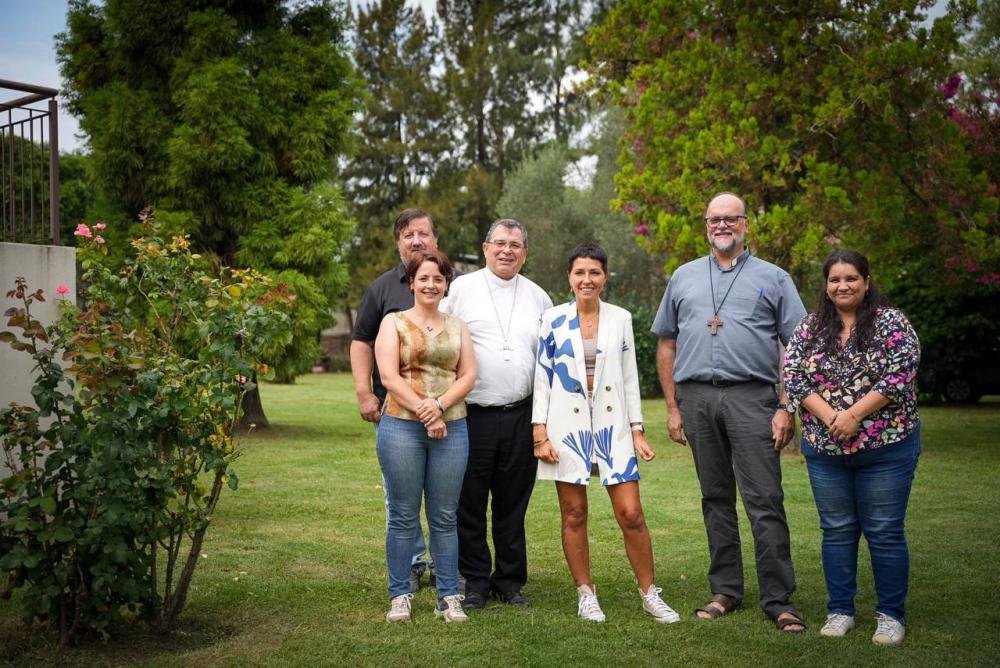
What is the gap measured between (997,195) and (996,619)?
9.12m

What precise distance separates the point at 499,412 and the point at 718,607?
160cm

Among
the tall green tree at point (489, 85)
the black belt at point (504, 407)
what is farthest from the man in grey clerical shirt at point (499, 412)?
the tall green tree at point (489, 85)

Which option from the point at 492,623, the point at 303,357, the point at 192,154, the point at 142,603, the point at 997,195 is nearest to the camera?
the point at 142,603

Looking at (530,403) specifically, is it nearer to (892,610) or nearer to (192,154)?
(892,610)

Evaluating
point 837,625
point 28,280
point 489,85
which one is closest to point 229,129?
point 28,280

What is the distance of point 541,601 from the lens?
5.66 metres

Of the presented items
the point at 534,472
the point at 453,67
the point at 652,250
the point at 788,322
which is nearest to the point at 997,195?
the point at 652,250

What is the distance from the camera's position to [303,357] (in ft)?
53.5

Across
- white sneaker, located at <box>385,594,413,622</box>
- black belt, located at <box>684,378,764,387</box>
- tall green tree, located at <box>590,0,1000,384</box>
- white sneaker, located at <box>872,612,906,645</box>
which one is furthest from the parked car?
white sneaker, located at <box>385,594,413,622</box>

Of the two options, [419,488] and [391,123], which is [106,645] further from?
[391,123]

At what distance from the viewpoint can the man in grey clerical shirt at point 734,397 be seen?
17.1 ft

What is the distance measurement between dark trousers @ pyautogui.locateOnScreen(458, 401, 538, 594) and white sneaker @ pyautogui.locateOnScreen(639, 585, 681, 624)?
0.76m

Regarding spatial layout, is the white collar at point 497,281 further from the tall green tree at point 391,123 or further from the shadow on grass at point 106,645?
the tall green tree at point 391,123

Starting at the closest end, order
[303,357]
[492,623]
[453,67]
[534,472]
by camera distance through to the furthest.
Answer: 1. [492,623]
2. [534,472]
3. [303,357]
4. [453,67]
